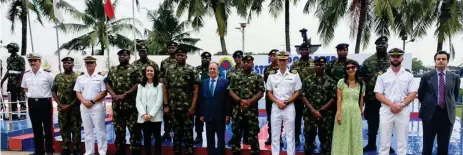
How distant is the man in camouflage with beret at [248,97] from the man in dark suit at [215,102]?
0.11m

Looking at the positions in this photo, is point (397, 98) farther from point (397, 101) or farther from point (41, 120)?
point (41, 120)

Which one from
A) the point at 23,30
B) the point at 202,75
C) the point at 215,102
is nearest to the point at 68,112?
the point at 202,75

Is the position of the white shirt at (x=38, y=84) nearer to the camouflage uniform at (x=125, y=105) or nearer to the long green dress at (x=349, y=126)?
the camouflage uniform at (x=125, y=105)

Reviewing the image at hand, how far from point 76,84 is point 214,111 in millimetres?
1925

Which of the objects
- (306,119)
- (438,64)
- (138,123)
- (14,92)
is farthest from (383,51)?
(14,92)

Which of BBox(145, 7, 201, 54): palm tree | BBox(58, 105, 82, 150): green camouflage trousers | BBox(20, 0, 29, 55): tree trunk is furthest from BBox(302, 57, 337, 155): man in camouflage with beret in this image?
BBox(145, 7, 201, 54): palm tree

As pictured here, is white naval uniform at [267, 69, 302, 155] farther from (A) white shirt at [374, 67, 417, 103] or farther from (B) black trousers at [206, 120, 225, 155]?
(A) white shirt at [374, 67, 417, 103]

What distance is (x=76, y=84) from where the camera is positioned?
5434mm

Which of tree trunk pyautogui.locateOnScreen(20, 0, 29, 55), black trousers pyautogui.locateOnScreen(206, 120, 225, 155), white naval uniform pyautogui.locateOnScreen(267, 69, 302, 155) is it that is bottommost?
black trousers pyautogui.locateOnScreen(206, 120, 225, 155)

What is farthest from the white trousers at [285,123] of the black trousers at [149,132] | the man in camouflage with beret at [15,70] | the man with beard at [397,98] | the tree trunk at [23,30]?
the tree trunk at [23,30]

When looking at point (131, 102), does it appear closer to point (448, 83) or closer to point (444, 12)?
point (448, 83)

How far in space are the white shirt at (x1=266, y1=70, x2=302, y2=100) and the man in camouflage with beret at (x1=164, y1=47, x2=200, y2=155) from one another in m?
1.02

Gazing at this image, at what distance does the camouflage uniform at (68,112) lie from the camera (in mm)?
5535

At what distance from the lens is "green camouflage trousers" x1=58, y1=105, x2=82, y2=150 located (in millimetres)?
5574
